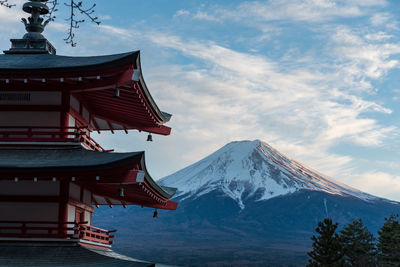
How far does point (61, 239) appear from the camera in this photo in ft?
50.4

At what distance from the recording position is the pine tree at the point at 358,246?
49944mm

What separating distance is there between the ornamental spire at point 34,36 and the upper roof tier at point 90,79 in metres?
0.56

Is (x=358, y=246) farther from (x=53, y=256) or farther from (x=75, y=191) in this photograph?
(x=53, y=256)

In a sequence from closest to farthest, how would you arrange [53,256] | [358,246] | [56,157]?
1. [53,256]
2. [56,157]
3. [358,246]

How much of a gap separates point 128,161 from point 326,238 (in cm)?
3061

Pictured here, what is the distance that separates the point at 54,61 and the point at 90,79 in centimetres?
192

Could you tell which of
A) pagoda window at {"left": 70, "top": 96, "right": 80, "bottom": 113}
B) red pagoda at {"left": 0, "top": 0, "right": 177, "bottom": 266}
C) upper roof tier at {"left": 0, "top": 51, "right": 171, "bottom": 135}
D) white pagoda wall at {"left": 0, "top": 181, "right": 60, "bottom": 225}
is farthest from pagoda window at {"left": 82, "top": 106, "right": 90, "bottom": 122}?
white pagoda wall at {"left": 0, "top": 181, "right": 60, "bottom": 225}

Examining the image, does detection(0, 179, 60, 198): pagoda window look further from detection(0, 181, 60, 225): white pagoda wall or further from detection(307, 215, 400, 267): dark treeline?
detection(307, 215, 400, 267): dark treeline

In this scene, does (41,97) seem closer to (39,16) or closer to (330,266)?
(39,16)

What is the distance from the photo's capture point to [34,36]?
1909cm

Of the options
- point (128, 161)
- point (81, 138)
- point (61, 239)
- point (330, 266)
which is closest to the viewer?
point (128, 161)

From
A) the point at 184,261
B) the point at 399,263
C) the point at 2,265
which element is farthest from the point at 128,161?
the point at 184,261

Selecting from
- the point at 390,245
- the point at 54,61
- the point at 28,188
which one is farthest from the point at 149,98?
the point at 390,245

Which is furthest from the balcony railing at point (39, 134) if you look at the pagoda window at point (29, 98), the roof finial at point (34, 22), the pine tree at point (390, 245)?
the pine tree at point (390, 245)
